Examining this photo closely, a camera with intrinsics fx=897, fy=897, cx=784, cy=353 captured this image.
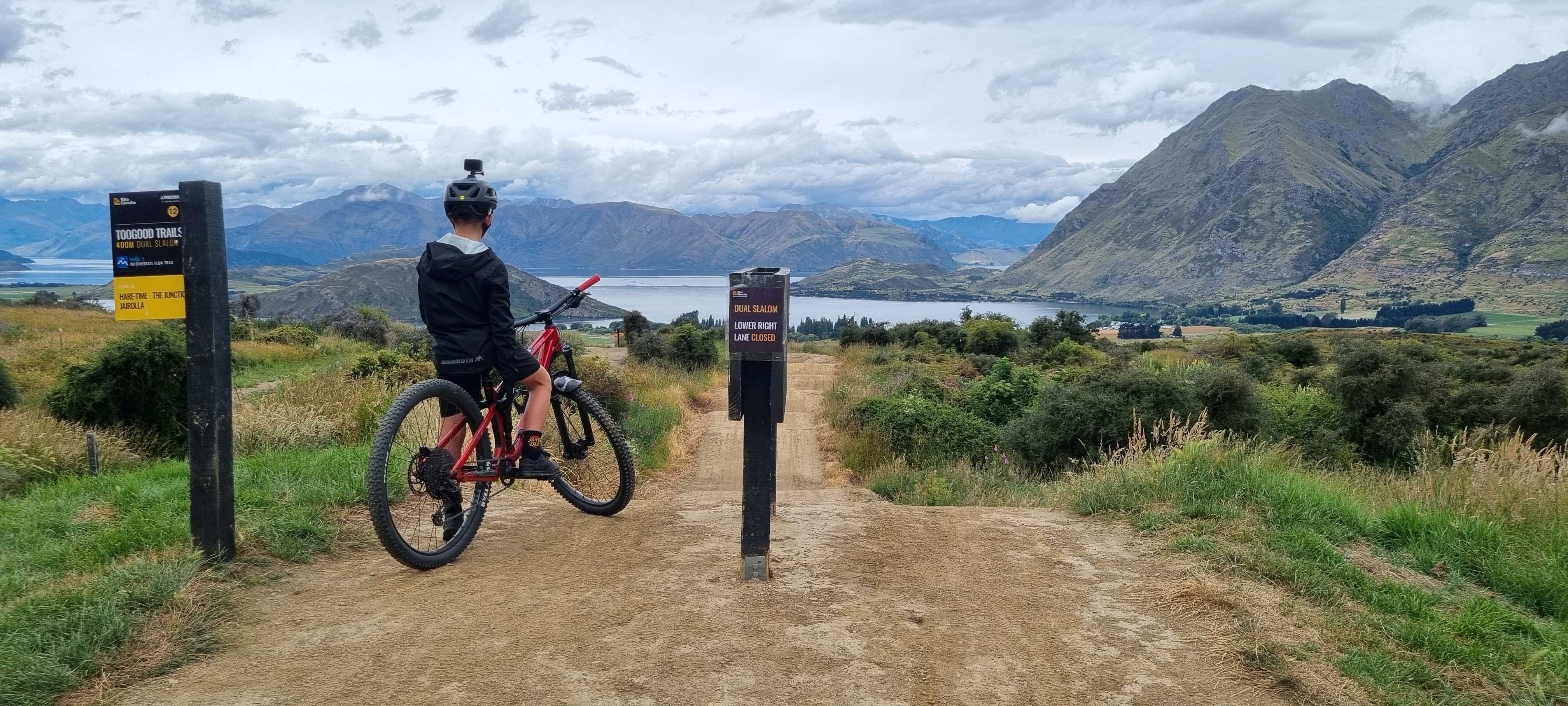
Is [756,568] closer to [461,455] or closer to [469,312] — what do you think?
[461,455]

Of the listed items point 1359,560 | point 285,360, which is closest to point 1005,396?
point 1359,560

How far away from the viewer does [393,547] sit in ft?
15.3

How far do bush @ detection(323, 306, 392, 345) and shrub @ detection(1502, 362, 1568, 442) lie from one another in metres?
32.1

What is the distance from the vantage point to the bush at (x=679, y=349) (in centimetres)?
2495

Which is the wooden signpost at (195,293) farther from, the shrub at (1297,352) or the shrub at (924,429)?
the shrub at (1297,352)

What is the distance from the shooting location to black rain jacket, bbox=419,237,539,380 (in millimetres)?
4926

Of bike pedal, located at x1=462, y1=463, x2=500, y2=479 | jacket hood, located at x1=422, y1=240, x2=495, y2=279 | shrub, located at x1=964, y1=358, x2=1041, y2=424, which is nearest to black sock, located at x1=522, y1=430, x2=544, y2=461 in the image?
bike pedal, located at x1=462, y1=463, x2=500, y2=479

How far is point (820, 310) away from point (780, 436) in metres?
93.3

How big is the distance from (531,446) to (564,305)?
925mm

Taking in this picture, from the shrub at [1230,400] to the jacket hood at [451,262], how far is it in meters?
13.0

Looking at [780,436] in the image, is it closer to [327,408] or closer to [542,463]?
[327,408]

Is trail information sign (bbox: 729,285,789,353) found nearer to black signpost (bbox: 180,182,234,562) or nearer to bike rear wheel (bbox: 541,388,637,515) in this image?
bike rear wheel (bbox: 541,388,637,515)

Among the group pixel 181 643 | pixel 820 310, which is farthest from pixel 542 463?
pixel 820 310

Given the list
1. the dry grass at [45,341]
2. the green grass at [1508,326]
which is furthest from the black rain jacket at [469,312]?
the green grass at [1508,326]
